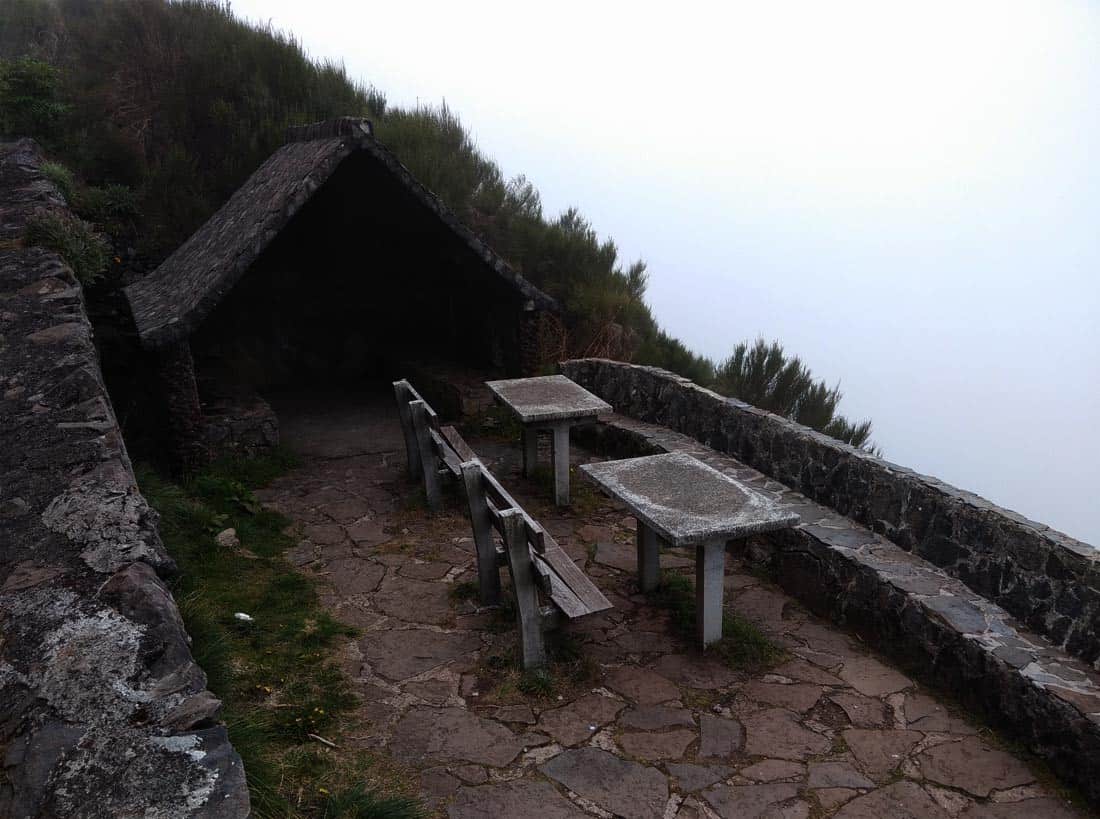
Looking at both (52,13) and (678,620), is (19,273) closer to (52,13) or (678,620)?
(678,620)

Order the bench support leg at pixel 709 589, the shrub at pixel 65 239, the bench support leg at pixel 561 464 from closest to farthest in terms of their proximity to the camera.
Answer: the bench support leg at pixel 709 589 → the shrub at pixel 65 239 → the bench support leg at pixel 561 464

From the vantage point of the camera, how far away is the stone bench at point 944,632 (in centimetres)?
344

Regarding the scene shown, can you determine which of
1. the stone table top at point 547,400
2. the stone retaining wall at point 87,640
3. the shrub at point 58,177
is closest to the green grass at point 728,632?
the stone table top at point 547,400

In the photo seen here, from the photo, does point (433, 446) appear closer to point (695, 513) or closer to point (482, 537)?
point (482, 537)

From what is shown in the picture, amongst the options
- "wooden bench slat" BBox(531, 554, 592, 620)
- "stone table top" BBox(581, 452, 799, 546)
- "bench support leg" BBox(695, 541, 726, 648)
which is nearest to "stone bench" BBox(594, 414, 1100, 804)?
"stone table top" BBox(581, 452, 799, 546)

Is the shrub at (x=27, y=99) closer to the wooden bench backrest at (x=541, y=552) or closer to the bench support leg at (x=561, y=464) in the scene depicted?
the bench support leg at (x=561, y=464)

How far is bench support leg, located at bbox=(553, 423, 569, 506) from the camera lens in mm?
6285

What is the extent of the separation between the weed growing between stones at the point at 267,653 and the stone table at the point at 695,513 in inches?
69.0

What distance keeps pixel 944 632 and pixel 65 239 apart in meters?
6.13

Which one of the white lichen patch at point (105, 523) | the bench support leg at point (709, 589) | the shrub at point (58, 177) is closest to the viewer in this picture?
the white lichen patch at point (105, 523)

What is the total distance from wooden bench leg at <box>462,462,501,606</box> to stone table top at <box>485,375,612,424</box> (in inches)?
60.4

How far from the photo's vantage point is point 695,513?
4230 mm

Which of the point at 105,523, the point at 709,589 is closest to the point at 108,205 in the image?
the point at 105,523

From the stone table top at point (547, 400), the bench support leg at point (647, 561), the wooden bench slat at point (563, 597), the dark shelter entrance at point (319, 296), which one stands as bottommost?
the bench support leg at point (647, 561)
